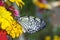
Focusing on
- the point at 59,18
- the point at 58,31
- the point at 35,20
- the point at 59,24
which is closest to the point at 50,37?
the point at 58,31

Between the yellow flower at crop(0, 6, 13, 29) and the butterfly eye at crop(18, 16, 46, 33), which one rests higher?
the yellow flower at crop(0, 6, 13, 29)

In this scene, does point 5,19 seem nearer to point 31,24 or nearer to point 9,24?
point 9,24

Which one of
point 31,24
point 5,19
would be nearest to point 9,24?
point 5,19

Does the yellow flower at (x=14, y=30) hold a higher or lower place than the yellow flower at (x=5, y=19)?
lower

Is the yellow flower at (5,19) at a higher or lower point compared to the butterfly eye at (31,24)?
higher

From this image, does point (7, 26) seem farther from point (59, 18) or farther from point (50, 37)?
point (59, 18)

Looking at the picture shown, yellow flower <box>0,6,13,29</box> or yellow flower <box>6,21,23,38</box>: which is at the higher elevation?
yellow flower <box>0,6,13,29</box>
